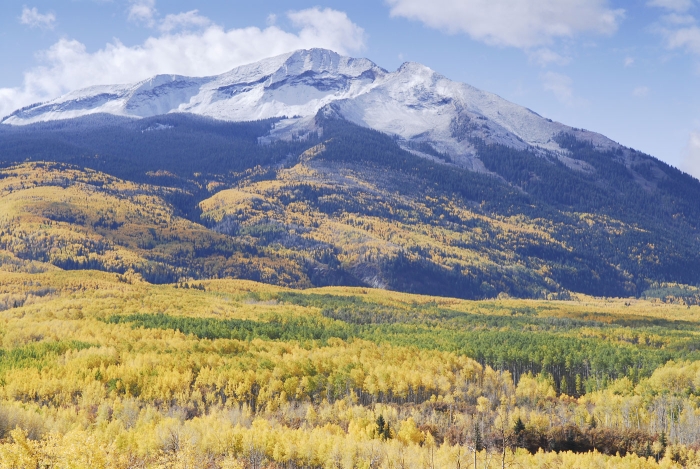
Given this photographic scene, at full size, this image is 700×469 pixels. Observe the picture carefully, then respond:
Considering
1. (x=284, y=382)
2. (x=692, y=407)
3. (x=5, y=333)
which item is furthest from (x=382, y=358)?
(x=5, y=333)

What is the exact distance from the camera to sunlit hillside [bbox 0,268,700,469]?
390 ft

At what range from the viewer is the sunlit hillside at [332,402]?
119 metres

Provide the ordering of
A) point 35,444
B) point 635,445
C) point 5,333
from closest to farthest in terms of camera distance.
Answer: point 35,444, point 635,445, point 5,333

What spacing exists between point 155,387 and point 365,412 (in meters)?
38.4

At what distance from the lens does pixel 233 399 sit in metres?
152

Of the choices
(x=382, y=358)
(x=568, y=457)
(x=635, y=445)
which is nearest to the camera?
(x=568, y=457)

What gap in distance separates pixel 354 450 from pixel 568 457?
33.5 metres

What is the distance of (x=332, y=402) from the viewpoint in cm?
15788

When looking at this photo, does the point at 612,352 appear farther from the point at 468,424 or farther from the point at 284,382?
the point at 284,382

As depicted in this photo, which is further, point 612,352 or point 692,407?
point 612,352

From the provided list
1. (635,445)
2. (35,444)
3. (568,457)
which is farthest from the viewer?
(635,445)

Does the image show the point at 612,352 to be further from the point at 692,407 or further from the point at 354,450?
the point at 354,450

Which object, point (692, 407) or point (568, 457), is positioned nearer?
point (568, 457)

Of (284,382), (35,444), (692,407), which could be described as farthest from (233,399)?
(692,407)
